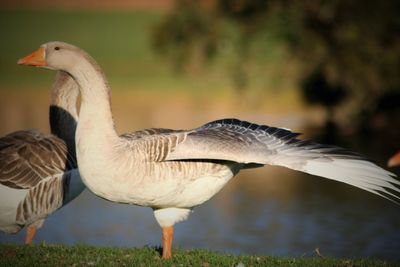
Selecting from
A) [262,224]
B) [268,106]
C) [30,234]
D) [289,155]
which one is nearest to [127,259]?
[30,234]

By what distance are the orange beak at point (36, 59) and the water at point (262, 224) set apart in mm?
5077

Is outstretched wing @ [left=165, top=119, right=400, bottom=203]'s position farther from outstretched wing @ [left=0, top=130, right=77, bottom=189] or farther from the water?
the water

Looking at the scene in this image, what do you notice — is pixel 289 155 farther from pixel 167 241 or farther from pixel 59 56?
pixel 59 56

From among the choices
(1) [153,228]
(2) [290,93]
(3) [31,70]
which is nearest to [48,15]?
(3) [31,70]

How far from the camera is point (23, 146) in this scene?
7996 millimetres

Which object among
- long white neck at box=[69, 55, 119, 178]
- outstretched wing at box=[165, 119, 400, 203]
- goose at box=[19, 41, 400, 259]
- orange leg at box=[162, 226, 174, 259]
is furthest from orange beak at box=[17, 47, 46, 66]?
orange leg at box=[162, 226, 174, 259]

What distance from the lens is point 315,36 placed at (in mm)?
23375

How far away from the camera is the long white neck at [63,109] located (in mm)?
8844

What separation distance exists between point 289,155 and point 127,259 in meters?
1.77

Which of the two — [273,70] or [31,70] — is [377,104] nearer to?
[273,70]

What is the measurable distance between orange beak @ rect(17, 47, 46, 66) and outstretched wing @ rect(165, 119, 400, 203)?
1354 millimetres

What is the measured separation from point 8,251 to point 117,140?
5.47 ft

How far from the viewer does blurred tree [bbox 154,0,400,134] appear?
22500 mm

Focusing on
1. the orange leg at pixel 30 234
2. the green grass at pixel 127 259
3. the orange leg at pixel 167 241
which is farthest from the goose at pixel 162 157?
the orange leg at pixel 30 234
